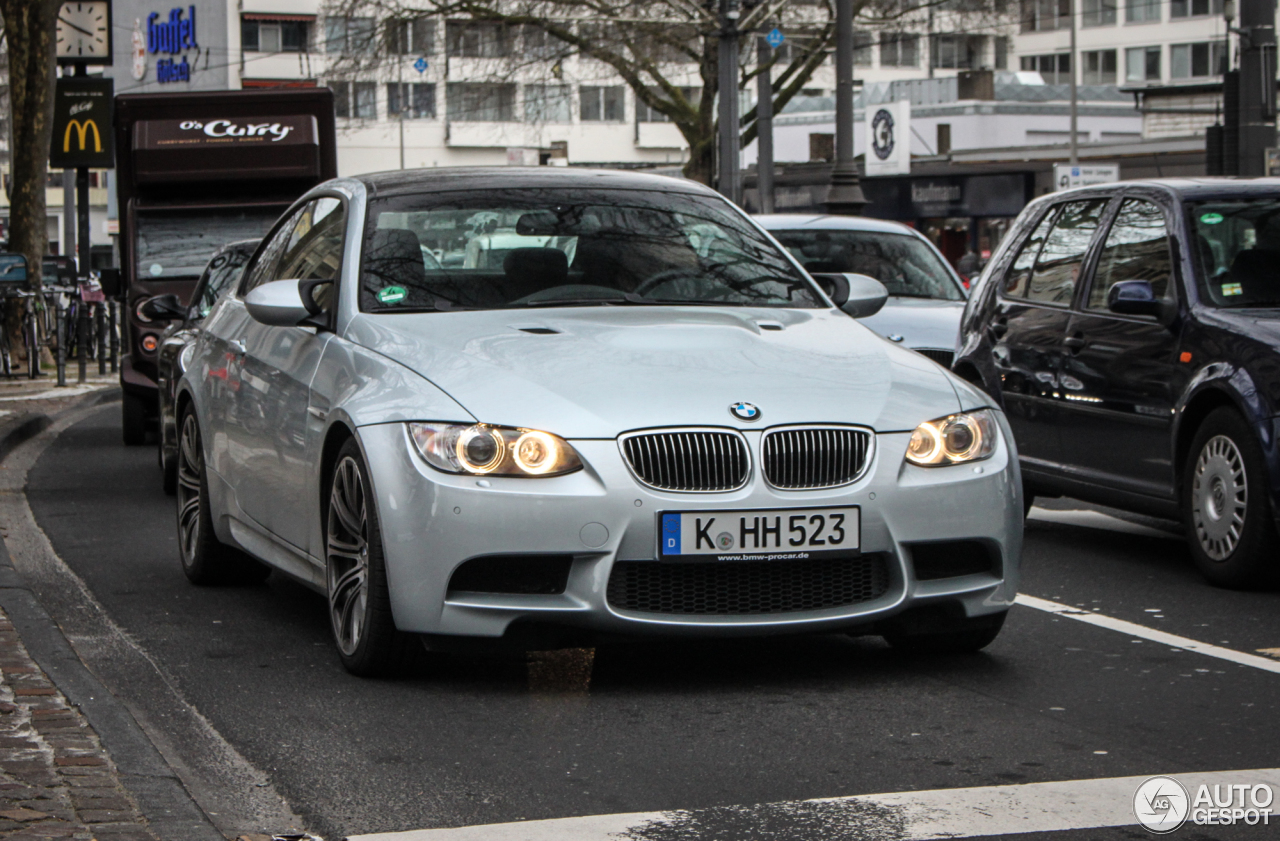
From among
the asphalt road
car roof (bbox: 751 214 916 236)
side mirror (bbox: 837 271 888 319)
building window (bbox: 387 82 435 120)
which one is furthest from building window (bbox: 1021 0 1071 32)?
the asphalt road

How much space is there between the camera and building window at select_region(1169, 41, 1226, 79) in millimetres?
92812

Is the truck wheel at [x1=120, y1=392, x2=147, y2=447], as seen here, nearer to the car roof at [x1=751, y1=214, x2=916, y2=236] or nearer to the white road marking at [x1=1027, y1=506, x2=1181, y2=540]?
the car roof at [x1=751, y1=214, x2=916, y2=236]

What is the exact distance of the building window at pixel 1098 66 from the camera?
319 ft

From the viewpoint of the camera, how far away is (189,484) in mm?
8305

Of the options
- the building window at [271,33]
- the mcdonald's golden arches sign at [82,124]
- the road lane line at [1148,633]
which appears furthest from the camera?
the building window at [271,33]

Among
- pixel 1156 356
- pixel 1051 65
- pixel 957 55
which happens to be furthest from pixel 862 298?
pixel 957 55

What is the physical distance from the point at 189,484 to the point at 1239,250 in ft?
14.4

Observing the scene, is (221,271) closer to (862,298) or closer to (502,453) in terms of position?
(862,298)

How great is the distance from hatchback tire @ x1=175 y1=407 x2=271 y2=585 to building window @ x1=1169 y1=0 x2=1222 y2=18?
90.5m

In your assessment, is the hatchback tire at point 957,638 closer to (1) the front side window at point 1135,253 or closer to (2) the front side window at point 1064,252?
(1) the front side window at point 1135,253

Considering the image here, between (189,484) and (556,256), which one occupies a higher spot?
(556,256)

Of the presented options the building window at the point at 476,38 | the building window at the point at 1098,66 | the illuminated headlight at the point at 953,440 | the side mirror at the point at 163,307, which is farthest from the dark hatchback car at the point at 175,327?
the building window at the point at 1098,66

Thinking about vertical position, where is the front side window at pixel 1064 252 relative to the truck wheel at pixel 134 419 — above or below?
above

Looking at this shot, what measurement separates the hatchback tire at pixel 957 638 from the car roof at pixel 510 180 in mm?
1888
